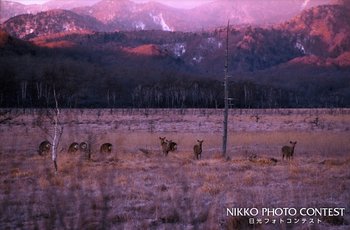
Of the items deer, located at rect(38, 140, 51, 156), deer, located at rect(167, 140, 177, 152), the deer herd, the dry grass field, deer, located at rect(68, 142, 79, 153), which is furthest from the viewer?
deer, located at rect(167, 140, 177, 152)

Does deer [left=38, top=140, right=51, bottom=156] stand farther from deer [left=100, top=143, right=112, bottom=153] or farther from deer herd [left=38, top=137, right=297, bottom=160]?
deer [left=100, top=143, right=112, bottom=153]

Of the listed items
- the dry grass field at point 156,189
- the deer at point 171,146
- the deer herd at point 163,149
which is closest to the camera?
the dry grass field at point 156,189

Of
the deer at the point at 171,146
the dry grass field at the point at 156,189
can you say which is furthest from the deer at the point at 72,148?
the deer at the point at 171,146

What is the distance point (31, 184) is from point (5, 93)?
4212 inches

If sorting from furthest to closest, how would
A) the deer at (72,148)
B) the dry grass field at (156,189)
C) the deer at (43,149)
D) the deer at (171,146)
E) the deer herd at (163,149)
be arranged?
the deer at (171,146) < the deer at (72,148) < the deer at (43,149) < the deer herd at (163,149) < the dry grass field at (156,189)

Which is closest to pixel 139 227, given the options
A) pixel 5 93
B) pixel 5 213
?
pixel 5 213

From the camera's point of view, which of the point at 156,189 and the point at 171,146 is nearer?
the point at 156,189

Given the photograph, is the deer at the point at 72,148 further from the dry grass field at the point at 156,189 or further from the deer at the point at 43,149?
the deer at the point at 43,149

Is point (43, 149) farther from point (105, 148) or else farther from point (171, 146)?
point (171, 146)

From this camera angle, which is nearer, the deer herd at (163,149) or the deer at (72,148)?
the deer herd at (163,149)

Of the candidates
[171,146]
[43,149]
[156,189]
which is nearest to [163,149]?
[171,146]

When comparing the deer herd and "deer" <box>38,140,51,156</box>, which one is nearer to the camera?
the deer herd

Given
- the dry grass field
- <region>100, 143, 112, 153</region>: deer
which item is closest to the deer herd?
<region>100, 143, 112, 153</region>: deer

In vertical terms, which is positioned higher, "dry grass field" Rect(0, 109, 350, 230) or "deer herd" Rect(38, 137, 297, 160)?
"deer herd" Rect(38, 137, 297, 160)
